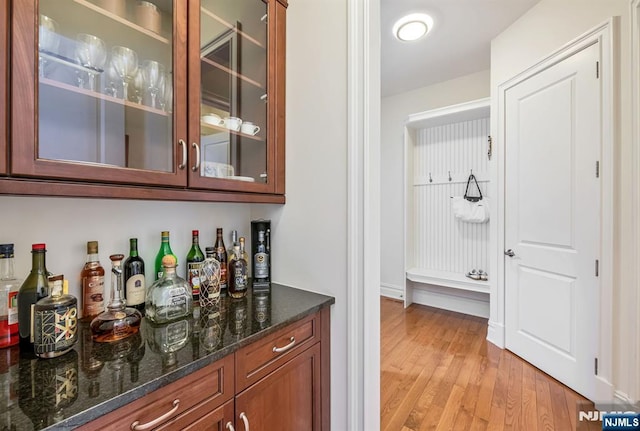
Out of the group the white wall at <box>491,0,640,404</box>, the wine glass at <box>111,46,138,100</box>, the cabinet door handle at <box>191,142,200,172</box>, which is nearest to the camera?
the wine glass at <box>111,46,138,100</box>

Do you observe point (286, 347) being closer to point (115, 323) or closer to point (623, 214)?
point (115, 323)

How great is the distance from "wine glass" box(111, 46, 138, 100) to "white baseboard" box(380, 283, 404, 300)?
346cm

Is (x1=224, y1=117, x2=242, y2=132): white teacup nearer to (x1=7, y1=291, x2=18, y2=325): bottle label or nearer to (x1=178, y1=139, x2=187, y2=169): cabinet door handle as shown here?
(x1=178, y1=139, x2=187, y2=169): cabinet door handle

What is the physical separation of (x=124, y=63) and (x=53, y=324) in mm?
833

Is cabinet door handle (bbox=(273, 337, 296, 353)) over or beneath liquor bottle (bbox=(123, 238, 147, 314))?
beneath

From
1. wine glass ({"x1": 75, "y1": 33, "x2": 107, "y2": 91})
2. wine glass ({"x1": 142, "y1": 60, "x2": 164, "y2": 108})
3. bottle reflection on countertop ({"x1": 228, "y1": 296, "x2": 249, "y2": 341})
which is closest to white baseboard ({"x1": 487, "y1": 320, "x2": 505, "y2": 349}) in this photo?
bottle reflection on countertop ({"x1": 228, "y1": 296, "x2": 249, "y2": 341})

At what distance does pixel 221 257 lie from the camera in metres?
1.30

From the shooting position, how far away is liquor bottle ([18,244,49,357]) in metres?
0.80

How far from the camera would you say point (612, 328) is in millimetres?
1569

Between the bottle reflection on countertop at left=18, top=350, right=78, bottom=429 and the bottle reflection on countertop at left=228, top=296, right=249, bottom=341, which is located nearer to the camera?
the bottle reflection on countertop at left=18, top=350, right=78, bottom=429

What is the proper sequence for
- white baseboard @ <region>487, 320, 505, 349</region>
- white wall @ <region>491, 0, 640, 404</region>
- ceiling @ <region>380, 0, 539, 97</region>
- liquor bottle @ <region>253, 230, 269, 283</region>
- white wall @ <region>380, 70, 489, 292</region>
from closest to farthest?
liquor bottle @ <region>253, 230, 269, 283</region>
white wall @ <region>491, 0, 640, 404</region>
ceiling @ <region>380, 0, 539, 97</region>
white baseboard @ <region>487, 320, 505, 349</region>
white wall @ <region>380, 70, 489, 292</region>

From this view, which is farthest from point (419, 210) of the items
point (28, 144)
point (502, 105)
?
point (28, 144)

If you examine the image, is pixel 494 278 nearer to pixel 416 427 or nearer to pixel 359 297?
pixel 416 427

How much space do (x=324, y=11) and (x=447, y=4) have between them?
4.72 ft
